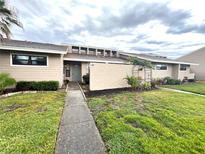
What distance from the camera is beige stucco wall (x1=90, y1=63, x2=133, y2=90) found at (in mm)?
11586

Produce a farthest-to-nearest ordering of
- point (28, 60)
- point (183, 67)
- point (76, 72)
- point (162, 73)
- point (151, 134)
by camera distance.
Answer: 1. point (183, 67)
2. point (162, 73)
3. point (76, 72)
4. point (28, 60)
5. point (151, 134)

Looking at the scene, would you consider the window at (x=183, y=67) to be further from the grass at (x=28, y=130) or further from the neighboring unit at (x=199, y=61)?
the grass at (x=28, y=130)

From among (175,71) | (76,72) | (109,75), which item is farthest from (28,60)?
(175,71)

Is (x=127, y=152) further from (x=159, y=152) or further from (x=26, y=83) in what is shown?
(x=26, y=83)

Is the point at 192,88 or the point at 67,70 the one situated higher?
the point at 67,70

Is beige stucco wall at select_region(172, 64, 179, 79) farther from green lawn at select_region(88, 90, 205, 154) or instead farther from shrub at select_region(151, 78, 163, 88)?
green lawn at select_region(88, 90, 205, 154)

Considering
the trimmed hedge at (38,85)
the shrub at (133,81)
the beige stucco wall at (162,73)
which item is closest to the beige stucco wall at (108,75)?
the shrub at (133,81)

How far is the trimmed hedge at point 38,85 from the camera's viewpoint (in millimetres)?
10617

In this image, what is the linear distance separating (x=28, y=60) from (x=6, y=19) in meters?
3.45

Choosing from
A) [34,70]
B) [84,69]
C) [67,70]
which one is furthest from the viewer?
[67,70]

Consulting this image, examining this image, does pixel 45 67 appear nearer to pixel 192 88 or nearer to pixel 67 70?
pixel 67 70

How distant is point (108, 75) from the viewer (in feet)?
41.0

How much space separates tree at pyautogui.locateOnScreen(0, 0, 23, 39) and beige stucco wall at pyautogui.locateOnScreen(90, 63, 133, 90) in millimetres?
6070

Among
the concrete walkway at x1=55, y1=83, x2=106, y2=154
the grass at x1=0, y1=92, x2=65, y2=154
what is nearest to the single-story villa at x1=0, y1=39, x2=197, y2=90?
the grass at x1=0, y1=92, x2=65, y2=154
